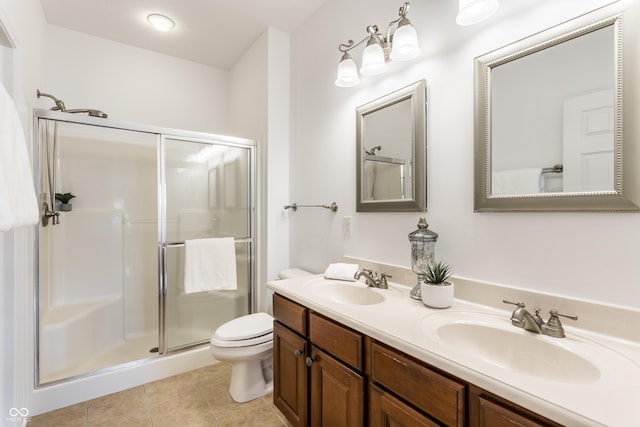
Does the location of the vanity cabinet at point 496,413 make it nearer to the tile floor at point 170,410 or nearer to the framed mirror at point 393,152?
the framed mirror at point 393,152

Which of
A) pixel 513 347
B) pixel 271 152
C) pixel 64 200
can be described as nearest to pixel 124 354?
pixel 64 200

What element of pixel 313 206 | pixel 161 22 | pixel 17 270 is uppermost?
pixel 161 22

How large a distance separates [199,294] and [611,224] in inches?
101

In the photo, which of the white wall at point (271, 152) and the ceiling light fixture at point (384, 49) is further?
the white wall at point (271, 152)

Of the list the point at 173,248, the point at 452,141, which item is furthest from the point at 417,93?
the point at 173,248

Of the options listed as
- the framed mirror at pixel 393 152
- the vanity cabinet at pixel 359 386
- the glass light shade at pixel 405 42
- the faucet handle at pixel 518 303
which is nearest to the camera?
the vanity cabinet at pixel 359 386

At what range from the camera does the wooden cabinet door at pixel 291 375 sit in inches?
53.7

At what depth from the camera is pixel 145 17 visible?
7.47 ft

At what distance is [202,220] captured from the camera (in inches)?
93.9

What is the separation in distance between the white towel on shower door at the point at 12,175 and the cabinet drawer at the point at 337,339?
109 cm

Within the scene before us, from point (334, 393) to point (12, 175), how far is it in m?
1.38

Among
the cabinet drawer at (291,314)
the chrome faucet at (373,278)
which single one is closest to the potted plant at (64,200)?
the cabinet drawer at (291,314)

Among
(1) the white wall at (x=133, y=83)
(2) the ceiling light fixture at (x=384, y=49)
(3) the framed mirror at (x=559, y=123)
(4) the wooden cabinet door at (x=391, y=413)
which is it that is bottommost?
(4) the wooden cabinet door at (x=391, y=413)

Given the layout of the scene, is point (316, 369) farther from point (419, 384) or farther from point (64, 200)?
point (64, 200)
